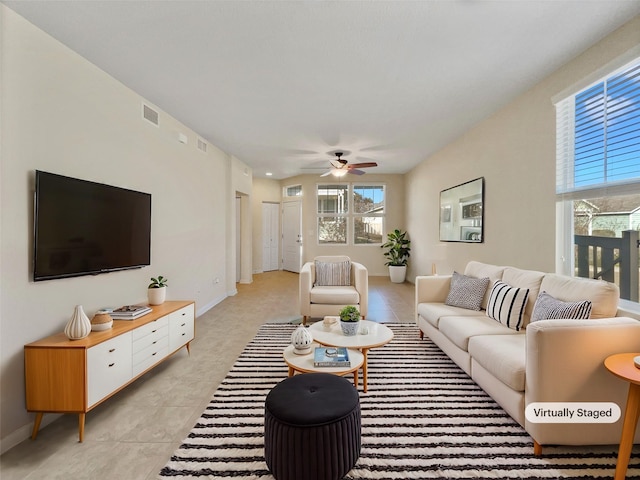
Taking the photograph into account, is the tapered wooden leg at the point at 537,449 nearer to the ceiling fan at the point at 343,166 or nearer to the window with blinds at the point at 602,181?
the window with blinds at the point at 602,181

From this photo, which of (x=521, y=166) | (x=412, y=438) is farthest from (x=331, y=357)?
(x=521, y=166)

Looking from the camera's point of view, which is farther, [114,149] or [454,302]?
[454,302]

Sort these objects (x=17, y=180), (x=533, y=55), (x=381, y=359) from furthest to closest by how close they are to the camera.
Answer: (x=381, y=359)
(x=533, y=55)
(x=17, y=180)

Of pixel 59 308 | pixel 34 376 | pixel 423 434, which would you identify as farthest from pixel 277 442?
pixel 59 308

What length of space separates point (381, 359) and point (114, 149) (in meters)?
3.16

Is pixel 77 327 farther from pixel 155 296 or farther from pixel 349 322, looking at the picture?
pixel 349 322

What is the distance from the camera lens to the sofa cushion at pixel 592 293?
1940mm

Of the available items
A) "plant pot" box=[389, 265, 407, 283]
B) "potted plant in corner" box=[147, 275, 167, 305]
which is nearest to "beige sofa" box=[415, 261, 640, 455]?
"potted plant in corner" box=[147, 275, 167, 305]

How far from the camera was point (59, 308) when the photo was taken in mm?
2176

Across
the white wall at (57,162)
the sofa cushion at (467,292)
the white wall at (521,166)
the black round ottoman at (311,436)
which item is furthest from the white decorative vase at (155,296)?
the white wall at (521,166)

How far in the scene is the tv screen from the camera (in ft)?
6.54

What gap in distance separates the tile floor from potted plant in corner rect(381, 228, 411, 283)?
4.40 meters

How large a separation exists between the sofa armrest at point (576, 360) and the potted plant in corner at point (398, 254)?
18.5 ft

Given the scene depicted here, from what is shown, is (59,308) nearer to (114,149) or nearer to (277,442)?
(114,149)
